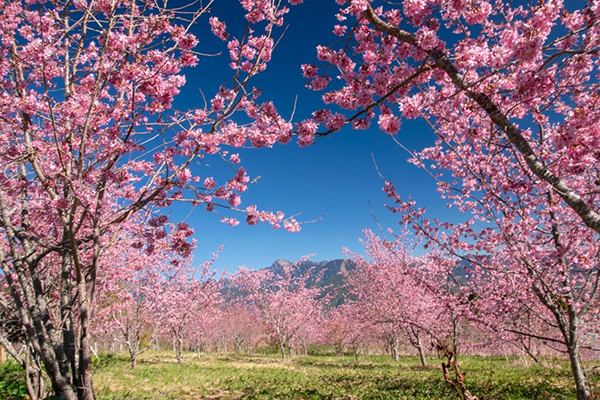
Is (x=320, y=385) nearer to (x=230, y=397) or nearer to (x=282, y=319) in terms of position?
(x=230, y=397)

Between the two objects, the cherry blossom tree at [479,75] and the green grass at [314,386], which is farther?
the green grass at [314,386]

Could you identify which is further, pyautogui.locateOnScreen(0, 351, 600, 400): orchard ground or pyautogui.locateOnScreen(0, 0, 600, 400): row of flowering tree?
pyautogui.locateOnScreen(0, 351, 600, 400): orchard ground

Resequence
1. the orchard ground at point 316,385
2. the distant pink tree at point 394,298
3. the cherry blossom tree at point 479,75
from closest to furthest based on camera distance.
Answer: the cherry blossom tree at point 479,75
the orchard ground at point 316,385
the distant pink tree at point 394,298

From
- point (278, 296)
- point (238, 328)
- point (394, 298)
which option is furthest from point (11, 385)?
point (238, 328)

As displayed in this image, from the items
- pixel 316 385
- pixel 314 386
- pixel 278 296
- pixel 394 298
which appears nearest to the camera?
pixel 314 386

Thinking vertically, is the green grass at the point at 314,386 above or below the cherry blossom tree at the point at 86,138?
below

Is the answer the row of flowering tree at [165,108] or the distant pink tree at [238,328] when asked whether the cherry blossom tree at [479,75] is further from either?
the distant pink tree at [238,328]

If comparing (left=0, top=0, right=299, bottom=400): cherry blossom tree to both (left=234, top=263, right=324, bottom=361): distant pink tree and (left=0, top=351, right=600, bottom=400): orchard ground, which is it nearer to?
(left=0, top=351, right=600, bottom=400): orchard ground

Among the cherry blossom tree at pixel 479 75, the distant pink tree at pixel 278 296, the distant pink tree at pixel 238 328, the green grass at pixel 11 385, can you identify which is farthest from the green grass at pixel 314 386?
the distant pink tree at pixel 238 328

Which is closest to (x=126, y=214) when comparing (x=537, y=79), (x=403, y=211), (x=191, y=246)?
(x=191, y=246)

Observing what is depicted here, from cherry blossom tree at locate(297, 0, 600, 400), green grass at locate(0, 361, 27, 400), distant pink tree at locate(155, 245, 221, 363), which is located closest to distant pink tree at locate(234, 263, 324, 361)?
distant pink tree at locate(155, 245, 221, 363)

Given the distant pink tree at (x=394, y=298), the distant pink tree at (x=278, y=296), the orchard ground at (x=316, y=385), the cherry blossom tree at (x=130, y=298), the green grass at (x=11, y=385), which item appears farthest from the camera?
the distant pink tree at (x=278, y=296)

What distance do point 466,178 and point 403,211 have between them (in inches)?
66.2

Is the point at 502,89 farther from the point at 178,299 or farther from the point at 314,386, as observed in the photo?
the point at 178,299
